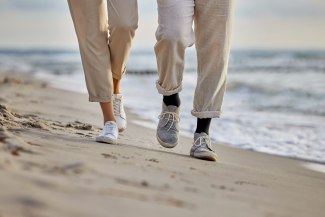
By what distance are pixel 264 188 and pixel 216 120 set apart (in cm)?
398

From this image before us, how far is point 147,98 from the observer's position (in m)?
10.3

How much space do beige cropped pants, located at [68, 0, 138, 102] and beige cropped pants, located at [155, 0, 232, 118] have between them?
263mm

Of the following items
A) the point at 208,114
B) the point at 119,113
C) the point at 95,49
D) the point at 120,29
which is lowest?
the point at 119,113

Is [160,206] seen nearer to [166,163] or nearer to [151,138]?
[166,163]

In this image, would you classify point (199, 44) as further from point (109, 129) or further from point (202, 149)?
point (109, 129)

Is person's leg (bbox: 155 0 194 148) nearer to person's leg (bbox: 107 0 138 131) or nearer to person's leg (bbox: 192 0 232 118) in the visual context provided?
person's leg (bbox: 192 0 232 118)

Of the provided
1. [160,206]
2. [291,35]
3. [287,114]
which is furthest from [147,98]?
[291,35]

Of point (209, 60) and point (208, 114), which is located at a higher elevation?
point (209, 60)

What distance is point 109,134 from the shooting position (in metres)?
4.10

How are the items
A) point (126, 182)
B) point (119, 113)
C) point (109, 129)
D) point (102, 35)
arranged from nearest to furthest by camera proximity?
1. point (126, 182)
2. point (102, 35)
3. point (109, 129)
4. point (119, 113)

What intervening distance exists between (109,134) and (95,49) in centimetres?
55

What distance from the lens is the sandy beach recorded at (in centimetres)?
235

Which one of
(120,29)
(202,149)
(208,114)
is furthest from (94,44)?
(202,149)

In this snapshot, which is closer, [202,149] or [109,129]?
[202,149]
